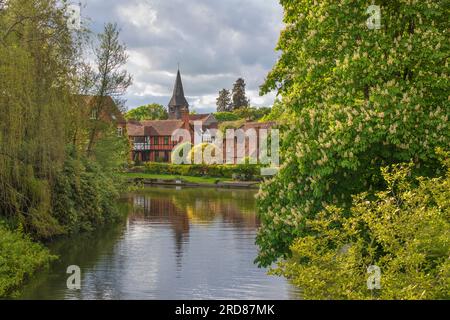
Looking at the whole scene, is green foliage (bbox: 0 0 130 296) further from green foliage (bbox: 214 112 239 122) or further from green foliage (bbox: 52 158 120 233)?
green foliage (bbox: 214 112 239 122)

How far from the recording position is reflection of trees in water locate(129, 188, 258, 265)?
37.8 meters

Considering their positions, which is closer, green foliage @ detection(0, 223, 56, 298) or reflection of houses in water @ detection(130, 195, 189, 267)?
green foliage @ detection(0, 223, 56, 298)

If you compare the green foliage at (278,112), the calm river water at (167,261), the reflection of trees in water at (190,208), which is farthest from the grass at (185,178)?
the green foliage at (278,112)

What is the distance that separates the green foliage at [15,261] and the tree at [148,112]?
121203 mm

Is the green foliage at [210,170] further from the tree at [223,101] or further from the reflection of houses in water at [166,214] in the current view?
the tree at [223,101]

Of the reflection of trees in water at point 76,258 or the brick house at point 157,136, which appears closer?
the reflection of trees in water at point 76,258

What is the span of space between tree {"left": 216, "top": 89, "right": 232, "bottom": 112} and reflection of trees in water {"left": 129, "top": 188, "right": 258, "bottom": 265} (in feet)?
298

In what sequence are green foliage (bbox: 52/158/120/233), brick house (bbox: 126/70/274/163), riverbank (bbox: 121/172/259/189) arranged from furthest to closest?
brick house (bbox: 126/70/274/163), riverbank (bbox: 121/172/259/189), green foliage (bbox: 52/158/120/233)

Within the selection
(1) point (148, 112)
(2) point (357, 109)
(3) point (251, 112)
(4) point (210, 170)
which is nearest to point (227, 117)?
(3) point (251, 112)

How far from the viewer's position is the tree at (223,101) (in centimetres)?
15538

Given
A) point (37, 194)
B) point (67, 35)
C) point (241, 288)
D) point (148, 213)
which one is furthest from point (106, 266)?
point (148, 213)

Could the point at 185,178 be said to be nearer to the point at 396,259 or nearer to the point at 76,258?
the point at 76,258

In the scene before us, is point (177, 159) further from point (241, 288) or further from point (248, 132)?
point (241, 288)

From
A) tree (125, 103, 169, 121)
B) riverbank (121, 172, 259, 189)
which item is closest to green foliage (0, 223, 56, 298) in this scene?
riverbank (121, 172, 259, 189)
